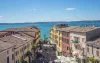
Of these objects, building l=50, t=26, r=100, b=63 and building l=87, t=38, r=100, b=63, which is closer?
building l=87, t=38, r=100, b=63

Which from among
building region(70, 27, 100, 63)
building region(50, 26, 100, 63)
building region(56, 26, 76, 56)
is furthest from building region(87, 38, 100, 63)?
building region(56, 26, 76, 56)

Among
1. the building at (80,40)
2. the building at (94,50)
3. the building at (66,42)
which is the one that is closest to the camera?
the building at (94,50)

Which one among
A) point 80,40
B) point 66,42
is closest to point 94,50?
point 80,40

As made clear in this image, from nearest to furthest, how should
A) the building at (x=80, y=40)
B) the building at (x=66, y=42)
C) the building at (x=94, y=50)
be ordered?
the building at (x=94, y=50) < the building at (x=80, y=40) < the building at (x=66, y=42)

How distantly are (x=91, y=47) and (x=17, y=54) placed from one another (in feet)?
62.7

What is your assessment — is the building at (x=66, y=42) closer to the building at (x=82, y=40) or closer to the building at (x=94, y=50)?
the building at (x=82, y=40)

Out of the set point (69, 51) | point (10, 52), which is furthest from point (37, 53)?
point (10, 52)

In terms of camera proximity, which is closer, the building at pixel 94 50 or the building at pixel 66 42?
the building at pixel 94 50

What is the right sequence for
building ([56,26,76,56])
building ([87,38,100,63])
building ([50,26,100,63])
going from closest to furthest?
building ([87,38,100,63]) → building ([50,26,100,63]) → building ([56,26,76,56])

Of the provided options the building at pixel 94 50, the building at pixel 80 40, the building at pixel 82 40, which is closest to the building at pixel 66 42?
the building at pixel 80 40

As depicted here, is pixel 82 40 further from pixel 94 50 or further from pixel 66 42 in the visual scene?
pixel 66 42

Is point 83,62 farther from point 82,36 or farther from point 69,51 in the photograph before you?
point 69,51

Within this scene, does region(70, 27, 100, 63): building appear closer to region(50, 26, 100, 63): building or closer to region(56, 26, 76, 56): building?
region(50, 26, 100, 63): building

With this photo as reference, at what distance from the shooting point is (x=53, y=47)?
88.0 meters
